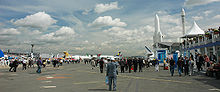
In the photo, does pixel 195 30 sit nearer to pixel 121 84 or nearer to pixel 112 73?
pixel 121 84

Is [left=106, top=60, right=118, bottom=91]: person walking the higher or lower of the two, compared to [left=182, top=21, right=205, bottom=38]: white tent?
lower

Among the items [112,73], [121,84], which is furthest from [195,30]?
A: [112,73]

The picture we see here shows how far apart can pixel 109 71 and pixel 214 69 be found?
8699 millimetres

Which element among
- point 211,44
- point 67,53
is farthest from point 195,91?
point 67,53

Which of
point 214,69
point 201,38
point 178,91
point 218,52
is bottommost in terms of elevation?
point 178,91

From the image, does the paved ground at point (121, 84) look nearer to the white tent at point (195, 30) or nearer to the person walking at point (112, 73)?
the person walking at point (112, 73)

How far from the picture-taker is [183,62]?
603 inches

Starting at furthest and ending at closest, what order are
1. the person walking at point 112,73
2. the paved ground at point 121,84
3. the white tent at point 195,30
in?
the white tent at point 195,30 < the paved ground at point 121,84 < the person walking at point 112,73

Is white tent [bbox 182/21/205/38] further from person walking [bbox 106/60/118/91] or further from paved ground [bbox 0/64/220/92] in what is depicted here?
person walking [bbox 106/60/118/91]

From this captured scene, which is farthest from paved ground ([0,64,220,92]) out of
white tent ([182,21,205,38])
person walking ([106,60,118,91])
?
white tent ([182,21,205,38])

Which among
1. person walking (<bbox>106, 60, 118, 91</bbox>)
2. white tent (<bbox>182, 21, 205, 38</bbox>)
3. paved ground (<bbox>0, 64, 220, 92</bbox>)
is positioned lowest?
paved ground (<bbox>0, 64, 220, 92</bbox>)

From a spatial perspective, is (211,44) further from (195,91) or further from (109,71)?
(109,71)

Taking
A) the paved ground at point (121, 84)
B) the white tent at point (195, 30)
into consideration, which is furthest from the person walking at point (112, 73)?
the white tent at point (195, 30)

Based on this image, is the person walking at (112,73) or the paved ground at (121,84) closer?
the person walking at (112,73)
